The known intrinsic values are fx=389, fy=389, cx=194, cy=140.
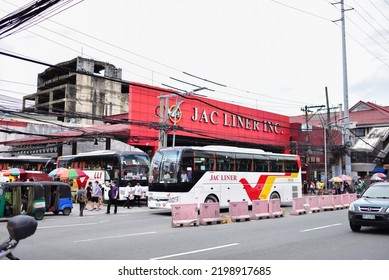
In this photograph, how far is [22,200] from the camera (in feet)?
57.5

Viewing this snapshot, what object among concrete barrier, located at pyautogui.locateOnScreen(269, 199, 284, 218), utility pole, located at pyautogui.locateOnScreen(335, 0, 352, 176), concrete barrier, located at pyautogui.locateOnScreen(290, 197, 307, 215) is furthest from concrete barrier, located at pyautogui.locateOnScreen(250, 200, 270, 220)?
utility pole, located at pyautogui.locateOnScreen(335, 0, 352, 176)

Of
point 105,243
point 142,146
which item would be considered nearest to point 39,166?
point 142,146

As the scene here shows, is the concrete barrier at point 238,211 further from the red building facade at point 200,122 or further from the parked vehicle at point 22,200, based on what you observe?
the red building facade at point 200,122

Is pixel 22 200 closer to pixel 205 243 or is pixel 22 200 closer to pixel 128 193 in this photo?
pixel 128 193

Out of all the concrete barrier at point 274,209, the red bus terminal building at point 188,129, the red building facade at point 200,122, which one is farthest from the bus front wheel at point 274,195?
the red building facade at point 200,122

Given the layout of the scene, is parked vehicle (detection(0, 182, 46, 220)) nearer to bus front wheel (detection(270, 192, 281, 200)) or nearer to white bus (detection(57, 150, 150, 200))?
white bus (detection(57, 150, 150, 200))

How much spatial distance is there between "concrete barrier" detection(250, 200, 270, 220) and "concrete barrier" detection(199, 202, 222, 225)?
2146 millimetres

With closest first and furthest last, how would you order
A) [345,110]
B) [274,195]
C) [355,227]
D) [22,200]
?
[355,227]
[22,200]
[274,195]
[345,110]

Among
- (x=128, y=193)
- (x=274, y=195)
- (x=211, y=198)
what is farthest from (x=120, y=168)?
(x=274, y=195)

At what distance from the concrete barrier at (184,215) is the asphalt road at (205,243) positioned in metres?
0.36

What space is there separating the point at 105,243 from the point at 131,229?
3458mm

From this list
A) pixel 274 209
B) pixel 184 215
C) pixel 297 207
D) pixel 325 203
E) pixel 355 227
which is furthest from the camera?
pixel 325 203

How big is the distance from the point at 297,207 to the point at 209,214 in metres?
6.20

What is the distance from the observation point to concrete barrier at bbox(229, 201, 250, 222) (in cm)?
1630
